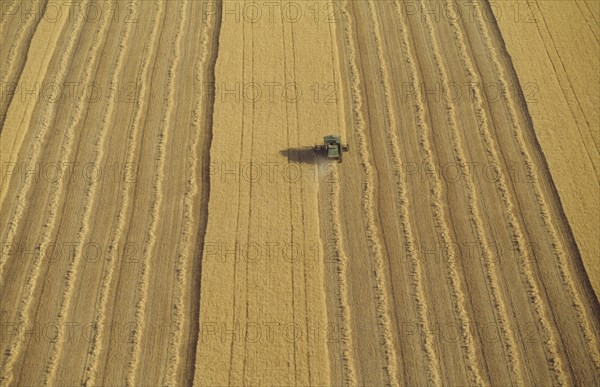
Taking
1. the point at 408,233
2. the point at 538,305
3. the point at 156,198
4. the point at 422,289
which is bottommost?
the point at 538,305

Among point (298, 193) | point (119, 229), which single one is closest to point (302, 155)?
point (298, 193)

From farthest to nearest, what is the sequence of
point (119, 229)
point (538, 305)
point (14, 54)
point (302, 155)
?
point (14, 54) → point (302, 155) → point (119, 229) → point (538, 305)

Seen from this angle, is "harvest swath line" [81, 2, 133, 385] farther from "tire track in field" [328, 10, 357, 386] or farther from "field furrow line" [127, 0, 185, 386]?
"tire track in field" [328, 10, 357, 386]

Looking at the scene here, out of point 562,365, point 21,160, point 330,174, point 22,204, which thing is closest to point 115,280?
point 22,204

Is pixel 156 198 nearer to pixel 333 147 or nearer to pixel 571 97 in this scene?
pixel 333 147

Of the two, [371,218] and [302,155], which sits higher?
[302,155]

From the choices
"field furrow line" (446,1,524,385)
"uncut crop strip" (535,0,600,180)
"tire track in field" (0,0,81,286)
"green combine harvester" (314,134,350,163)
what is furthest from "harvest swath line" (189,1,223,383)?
"uncut crop strip" (535,0,600,180)

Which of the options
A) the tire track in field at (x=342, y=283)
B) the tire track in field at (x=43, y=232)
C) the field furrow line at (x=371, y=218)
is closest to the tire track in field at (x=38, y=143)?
the tire track in field at (x=43, y=232)
